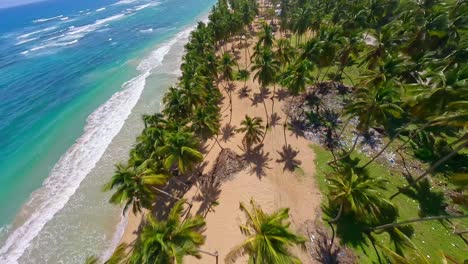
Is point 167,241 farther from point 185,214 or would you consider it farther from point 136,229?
point 136,229

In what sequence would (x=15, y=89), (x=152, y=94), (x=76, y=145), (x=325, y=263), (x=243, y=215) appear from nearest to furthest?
(x=325, y=263) → (x=243, y=215) → (x=76, y=145) → (x=152, y=94) → (x=15, y=89)

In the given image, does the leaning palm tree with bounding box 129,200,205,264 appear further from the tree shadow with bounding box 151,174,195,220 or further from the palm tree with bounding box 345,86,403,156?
the palm tree with bounding box 345,86,403,156

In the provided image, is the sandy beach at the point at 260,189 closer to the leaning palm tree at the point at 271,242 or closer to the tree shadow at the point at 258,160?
the tree shadow at the point at 258,160

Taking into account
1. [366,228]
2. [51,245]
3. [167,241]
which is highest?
[167,241]

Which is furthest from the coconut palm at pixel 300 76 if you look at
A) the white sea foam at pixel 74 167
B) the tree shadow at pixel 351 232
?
the white sea foam at pixel 74 167

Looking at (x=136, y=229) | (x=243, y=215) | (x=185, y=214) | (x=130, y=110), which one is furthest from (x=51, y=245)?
(x=130, y=110)

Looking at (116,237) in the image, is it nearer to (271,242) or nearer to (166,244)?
(166,244)

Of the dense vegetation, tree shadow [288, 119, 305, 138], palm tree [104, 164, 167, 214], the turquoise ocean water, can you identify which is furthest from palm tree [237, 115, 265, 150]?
the turquoise ocean water

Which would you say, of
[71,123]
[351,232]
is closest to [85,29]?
[71,123]
